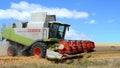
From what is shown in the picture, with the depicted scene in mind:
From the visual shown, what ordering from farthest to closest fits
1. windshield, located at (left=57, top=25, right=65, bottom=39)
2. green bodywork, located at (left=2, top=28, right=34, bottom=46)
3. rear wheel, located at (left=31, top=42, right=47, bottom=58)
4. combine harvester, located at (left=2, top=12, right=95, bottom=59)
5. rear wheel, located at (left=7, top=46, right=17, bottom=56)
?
rear wheel, located at (left=7, top=46, right=17, bottom=56) → green bodywork, located at (left=2, top=28, right=34, bottom=46) → windshield, located at (left=57, top=25, right=65, bottom=39) → rear wheel, located at (left=31, top=42, right=47, bottom=58) → combine harvester, located at (left=2, top=12, right=95, bottom=59)

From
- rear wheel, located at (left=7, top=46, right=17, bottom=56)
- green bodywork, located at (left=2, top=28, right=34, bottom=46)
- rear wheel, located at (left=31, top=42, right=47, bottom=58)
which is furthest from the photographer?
rear wheel, located at (left=7, top=46, right=17, bottom=56)

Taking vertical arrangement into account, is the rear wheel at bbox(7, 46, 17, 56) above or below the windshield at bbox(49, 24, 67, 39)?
below

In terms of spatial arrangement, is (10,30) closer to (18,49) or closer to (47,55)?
(18,49)

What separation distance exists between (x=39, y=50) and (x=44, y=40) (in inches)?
38.2

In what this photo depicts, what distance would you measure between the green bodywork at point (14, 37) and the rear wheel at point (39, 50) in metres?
1.14

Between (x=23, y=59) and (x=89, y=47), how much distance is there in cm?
628

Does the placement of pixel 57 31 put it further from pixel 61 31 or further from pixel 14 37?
pixel 14 37

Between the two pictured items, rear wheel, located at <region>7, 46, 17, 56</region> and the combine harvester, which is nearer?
the combine harvester

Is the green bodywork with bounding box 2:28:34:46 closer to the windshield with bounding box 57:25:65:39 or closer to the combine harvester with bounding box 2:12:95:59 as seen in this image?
the combine harvester with bounding box 2:12:95:59

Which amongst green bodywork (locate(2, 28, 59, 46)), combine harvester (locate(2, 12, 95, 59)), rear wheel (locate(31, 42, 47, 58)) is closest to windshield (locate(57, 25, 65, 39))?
combine harvester (locate(2, 12, 95, 59))

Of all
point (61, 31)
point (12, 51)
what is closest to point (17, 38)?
point (12, 51)

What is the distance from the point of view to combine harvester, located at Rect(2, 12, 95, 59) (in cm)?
2894

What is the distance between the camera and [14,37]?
3416 centimetres

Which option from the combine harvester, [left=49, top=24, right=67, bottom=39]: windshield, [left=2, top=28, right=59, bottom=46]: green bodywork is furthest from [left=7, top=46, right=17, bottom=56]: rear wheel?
[left=49, top=24, right=67, bottom=39]: windshield
